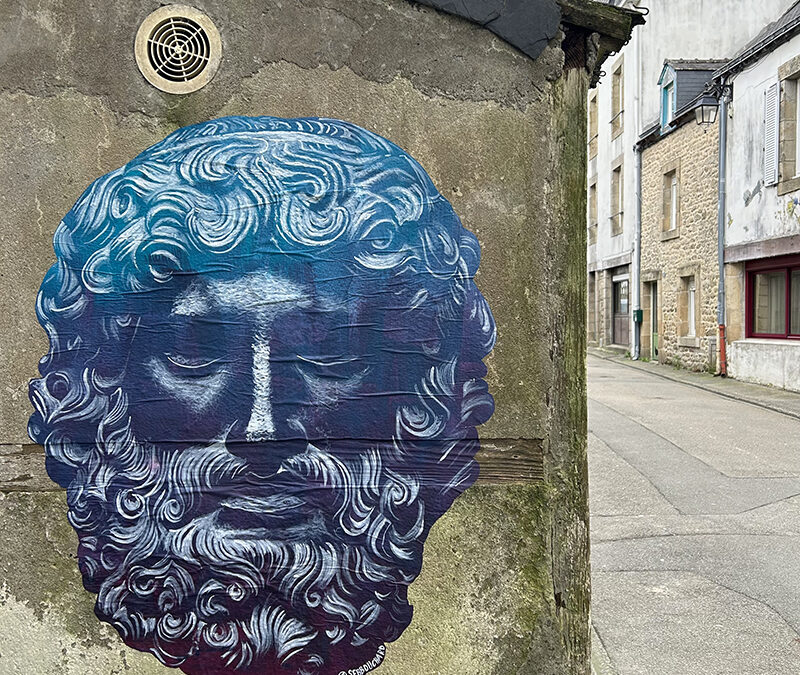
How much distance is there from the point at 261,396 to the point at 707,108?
15.5 meters

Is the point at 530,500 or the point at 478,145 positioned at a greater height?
the point at 478,145

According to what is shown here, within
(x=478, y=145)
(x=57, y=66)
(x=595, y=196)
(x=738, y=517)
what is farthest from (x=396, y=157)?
(x=595, y=196)

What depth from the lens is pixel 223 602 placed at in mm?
2701

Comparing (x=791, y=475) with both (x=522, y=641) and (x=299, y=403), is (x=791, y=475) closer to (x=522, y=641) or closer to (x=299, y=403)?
(x=522, y=641)

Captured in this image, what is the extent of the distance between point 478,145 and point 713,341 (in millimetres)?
15745

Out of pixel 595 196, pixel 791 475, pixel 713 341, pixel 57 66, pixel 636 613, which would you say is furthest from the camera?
pixel 595 196

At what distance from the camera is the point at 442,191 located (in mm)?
2650

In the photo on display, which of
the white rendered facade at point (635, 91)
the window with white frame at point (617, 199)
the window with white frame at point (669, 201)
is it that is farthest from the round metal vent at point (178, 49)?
the window with white frame at point (617, 199)

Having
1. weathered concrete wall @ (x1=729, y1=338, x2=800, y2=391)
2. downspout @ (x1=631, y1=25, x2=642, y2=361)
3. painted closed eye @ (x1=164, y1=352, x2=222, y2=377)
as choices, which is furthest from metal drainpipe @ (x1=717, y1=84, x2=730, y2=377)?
painted closed eye @ (x1=164, y1=352, x2=222, y2=377)

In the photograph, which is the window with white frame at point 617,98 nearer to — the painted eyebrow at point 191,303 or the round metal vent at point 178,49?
the round metal vent at point 178,49

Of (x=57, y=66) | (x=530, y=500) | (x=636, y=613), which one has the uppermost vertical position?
(x=57, y=66)

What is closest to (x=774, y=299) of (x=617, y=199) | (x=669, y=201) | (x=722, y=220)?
(x=722, y=220)

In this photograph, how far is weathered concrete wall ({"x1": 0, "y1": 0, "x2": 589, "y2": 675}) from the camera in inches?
103

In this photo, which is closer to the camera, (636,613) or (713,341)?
(636,613)
